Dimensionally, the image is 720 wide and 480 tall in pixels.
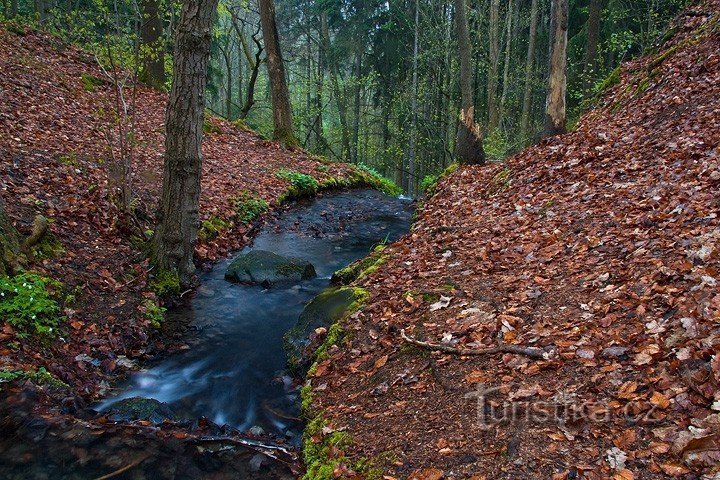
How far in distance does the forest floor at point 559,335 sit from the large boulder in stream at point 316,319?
Answer: 0.26 meters

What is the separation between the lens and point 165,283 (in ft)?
22.3

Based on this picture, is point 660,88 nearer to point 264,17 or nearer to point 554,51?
point 554,51

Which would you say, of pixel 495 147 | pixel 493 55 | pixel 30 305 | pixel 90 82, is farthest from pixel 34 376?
pixel 493 55

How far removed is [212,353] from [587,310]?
4.33 meters

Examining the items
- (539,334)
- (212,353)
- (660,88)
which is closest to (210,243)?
(212,353)

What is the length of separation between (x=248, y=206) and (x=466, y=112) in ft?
19.7

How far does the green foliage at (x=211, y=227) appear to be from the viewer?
→ 876 centimetres

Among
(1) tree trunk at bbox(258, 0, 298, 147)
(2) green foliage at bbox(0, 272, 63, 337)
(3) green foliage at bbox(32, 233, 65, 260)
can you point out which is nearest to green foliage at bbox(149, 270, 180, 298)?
(3) green foliage at bbox(32, 233, 65, 260)

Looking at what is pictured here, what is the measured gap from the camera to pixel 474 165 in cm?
1254

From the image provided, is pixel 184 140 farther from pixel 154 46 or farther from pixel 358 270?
pixel 154 46

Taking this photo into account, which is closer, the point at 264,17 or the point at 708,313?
the point at 708,313

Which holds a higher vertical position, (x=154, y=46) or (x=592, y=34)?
(x=592, y=34)

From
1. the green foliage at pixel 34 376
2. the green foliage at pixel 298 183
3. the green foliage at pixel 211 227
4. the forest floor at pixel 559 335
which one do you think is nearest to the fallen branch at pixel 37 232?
the green foliage at pixel 34 376

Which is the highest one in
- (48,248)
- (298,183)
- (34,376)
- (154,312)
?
(298,183)
